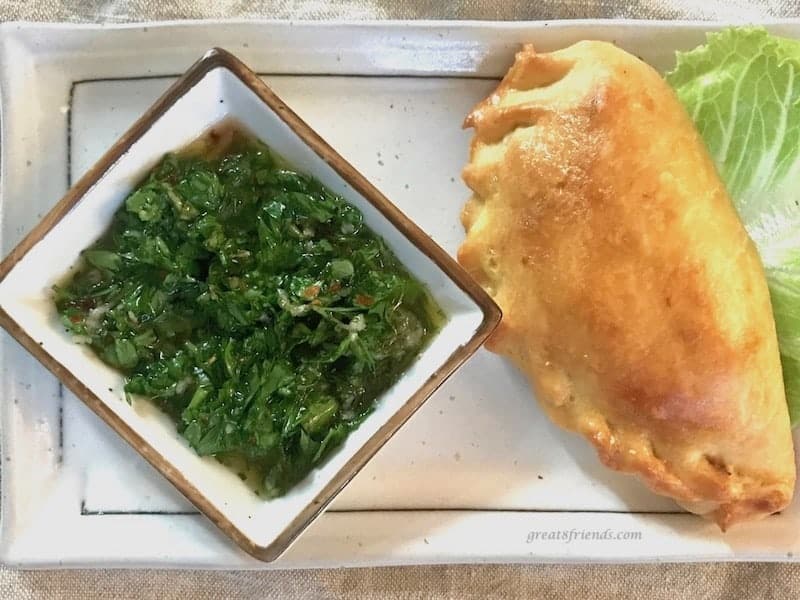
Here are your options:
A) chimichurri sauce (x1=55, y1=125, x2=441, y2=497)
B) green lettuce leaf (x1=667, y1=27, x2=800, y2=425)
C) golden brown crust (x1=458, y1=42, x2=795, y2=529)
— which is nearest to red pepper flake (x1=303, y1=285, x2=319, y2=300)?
chimichurri sauce (x1=55, y1=125, x2=441, y2=497)

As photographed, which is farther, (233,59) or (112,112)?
(112,112)

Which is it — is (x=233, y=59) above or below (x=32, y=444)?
above

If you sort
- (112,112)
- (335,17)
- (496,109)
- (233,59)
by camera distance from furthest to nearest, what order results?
(335,17), (112,112), (496,109), (233,59)

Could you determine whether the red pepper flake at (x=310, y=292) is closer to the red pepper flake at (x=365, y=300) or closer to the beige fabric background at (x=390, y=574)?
the red pepper flake at (x=365, y=300)

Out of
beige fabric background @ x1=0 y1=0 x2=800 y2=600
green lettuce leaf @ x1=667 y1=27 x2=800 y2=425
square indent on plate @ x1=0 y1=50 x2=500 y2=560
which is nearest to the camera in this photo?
square indent on plate @ x1=0 y1=50 x2=500 y2=560

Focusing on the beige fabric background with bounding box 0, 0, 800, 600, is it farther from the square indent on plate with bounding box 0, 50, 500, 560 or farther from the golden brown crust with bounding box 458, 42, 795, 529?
the square indent on plate with bounding box 0, 50, 500, 560

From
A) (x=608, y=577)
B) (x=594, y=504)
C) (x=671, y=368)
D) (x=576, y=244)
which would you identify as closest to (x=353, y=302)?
(x=576, y=244)

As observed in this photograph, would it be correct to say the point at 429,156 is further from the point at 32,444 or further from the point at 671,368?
the point at 32,444
